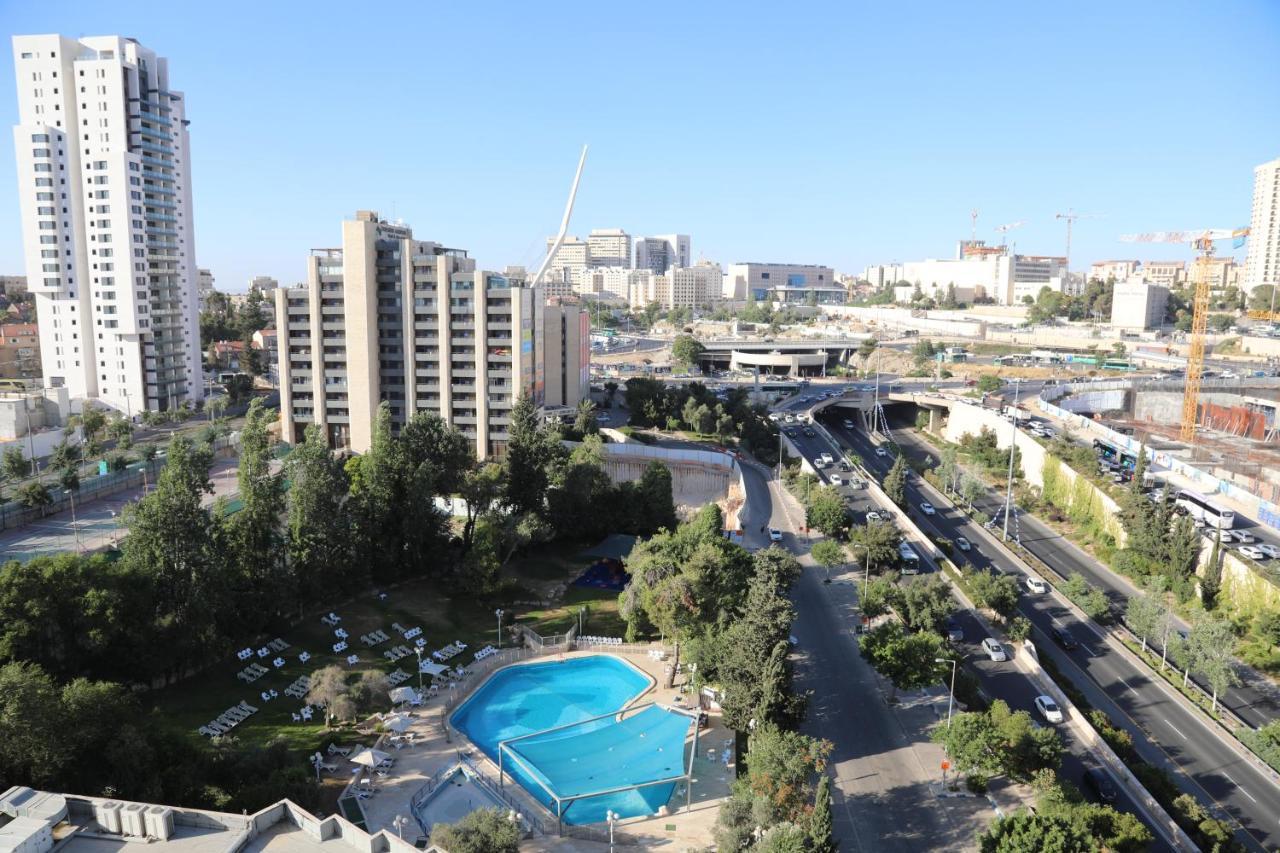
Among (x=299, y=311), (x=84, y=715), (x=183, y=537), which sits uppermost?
(x=299, y=311)

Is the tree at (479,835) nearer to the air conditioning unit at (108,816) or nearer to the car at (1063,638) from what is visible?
the air conditioning unit at (108,816)

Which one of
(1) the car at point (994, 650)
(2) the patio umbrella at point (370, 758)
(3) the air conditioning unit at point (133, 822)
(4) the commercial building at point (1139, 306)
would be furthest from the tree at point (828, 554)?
(4) the commercial building at point (1139, 306)

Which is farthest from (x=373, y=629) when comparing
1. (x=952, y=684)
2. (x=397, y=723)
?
(x=952, y=684)

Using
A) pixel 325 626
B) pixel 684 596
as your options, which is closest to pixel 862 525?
pixel 684 596

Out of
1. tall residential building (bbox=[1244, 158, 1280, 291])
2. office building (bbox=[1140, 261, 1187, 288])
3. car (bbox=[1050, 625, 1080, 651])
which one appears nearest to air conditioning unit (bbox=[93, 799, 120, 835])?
car (bbox=[1050, 625, 1080, 651])

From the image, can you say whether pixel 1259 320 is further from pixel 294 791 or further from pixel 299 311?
pixel 294 791

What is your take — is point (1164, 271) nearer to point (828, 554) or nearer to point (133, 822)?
point (828, 554)

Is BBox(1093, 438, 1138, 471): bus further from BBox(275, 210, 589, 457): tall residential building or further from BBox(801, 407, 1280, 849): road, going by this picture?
BBox(275, 210, 589, 457): tall residential building
